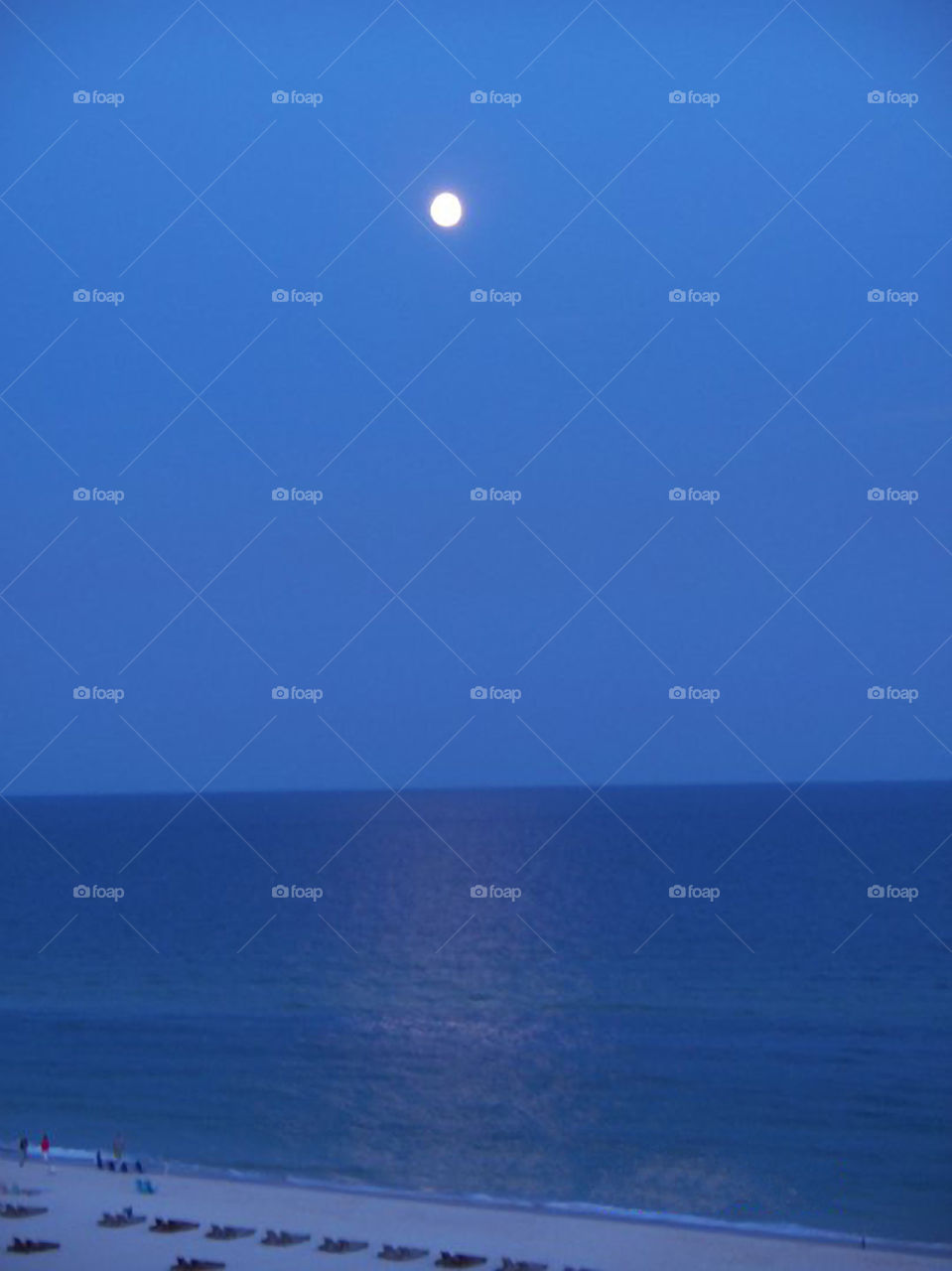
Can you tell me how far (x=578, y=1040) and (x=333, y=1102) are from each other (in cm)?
365

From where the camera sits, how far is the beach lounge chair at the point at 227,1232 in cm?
687

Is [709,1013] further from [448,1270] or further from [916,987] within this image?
[448,1270]

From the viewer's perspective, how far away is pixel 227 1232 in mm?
6965

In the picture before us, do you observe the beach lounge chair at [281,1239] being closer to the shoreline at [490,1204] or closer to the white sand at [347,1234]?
the white sand at [347,1234]

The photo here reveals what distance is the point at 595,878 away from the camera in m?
33.0

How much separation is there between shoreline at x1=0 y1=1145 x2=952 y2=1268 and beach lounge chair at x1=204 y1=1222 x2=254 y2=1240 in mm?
1241

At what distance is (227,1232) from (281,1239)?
0.28 meters

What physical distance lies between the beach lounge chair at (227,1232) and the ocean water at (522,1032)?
8.65ft

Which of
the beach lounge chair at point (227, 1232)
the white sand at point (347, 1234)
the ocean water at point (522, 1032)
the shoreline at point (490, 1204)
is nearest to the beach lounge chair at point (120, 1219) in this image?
the white sand at point (347, 1234)

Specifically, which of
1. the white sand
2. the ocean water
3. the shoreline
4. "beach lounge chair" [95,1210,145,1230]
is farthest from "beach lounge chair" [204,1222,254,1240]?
the ocean water

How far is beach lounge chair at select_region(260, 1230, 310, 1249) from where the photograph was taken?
6.83 metres

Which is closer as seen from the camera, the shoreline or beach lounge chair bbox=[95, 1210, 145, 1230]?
beach lounge chair bbox=[95, 1210, 145, 1230]

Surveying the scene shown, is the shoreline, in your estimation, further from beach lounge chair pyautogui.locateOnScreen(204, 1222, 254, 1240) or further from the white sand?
beach lounge chair pyautogui.locateOnScreen(204, 1222, 254, 1240)

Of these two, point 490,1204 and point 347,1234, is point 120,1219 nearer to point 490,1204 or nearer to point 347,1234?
point 347,1234
